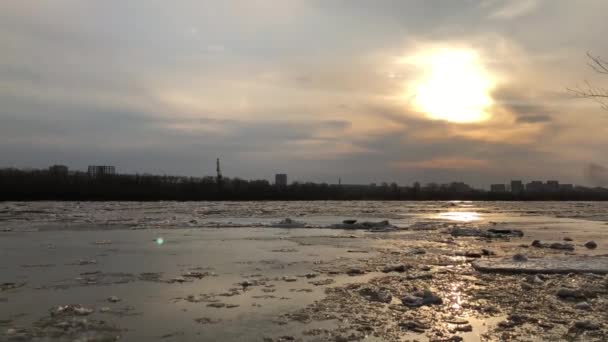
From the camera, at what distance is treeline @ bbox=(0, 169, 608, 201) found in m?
68.3

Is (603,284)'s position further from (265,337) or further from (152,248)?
(152,248)

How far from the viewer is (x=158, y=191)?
78750mm

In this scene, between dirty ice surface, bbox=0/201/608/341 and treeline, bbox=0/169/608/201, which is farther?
treeline, bbox=0/169/608/201

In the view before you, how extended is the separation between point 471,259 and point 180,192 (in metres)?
72.6

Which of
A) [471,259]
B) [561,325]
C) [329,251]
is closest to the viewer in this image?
[561,325]

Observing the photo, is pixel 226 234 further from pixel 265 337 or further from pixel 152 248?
pixel 265 337

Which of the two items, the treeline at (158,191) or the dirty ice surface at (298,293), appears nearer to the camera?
the dirty ice surface at (298,293)

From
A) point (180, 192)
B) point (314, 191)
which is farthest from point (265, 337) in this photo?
point (314, 191)

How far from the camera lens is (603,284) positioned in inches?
333

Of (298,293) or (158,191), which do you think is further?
(158,191)

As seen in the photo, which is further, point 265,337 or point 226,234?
point 226,234

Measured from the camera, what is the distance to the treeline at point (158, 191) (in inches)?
2689

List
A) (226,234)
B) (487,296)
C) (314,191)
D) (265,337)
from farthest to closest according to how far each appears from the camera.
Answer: (314,191) → (226,234) → (487,296) → (265,337)

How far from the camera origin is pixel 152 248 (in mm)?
14070
